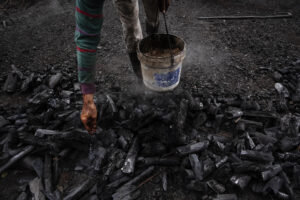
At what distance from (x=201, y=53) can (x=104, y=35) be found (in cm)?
314

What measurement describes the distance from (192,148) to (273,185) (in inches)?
45.2

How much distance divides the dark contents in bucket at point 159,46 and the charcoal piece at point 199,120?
1.27m

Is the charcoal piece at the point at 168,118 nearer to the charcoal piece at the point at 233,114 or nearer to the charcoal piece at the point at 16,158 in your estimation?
the charcoal piece at the point at 233,114

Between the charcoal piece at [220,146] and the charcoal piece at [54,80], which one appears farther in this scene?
the charcoal piece at [54,80]

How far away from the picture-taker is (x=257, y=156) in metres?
2.92

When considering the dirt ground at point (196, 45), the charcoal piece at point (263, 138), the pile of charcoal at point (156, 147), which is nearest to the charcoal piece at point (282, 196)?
the pile of charcoal at point (156, 147)

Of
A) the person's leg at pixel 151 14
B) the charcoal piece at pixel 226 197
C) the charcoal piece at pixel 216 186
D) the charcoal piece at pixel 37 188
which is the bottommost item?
the charcoal piece at pixel 37 188

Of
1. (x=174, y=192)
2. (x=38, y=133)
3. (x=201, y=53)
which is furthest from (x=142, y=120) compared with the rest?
(x=201, y=53)

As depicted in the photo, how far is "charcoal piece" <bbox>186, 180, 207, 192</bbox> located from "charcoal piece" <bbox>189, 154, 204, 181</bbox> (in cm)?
8

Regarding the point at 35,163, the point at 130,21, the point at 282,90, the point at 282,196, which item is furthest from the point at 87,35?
the point at 282,90

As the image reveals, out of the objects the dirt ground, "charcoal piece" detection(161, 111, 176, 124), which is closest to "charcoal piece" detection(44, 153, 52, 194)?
the dirt ground

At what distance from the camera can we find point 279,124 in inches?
138

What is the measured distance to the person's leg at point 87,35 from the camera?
2.13 m

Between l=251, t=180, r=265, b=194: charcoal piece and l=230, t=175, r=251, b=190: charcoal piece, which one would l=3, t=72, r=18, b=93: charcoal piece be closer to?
l=230, t=175, r=251, b=190: charcoal piece
